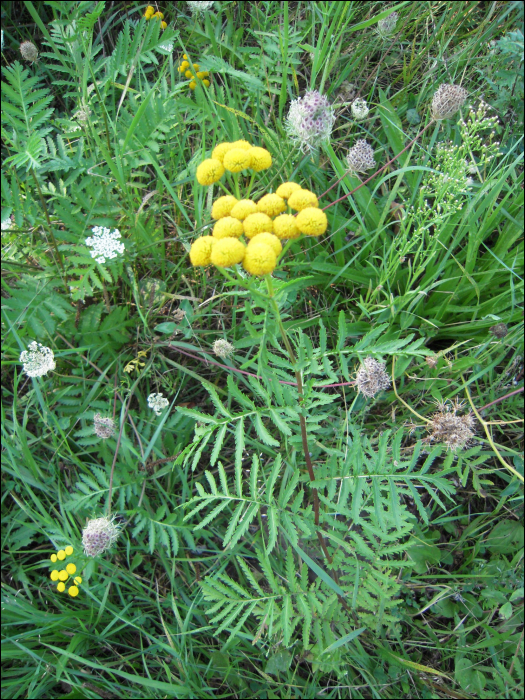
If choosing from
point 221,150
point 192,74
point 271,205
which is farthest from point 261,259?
point 192,74

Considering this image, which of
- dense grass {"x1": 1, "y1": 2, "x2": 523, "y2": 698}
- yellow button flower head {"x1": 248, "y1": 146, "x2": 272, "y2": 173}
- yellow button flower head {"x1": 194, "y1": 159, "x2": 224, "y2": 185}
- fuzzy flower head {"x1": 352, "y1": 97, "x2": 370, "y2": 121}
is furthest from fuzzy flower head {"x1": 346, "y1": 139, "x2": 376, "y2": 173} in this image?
yellow button flower head {"x1": 194, "y1": 159, "x2": 224, "y2": 185}

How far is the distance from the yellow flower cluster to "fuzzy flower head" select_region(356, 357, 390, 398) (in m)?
0.88

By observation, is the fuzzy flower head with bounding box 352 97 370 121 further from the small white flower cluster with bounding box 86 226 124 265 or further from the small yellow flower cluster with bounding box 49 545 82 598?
the small yellow flower cluster with bounding box 49 545 82 598

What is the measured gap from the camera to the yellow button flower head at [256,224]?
1463mm

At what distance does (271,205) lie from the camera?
60.5 inches

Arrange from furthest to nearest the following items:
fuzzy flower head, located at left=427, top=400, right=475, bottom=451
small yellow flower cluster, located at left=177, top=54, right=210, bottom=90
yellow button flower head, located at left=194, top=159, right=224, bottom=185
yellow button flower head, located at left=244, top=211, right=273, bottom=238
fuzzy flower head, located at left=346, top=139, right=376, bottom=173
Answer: small yellow flower cluster, located at left=177, top=54, right=210, bottom=90
fuzzy flower head, located at left=346, top=139, right=376, bottom=173
fuzzy flower head, located at left=427, top=400, right=475, bottom=451
yellow button flower head, located at left=194, top=159, right=224, bottom=185
yellow button flower head, located at left=244, top=211, right=273, bottom=238

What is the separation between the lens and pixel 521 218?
8.20 feet

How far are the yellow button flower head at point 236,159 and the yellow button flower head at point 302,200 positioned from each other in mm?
231

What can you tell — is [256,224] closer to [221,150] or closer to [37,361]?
[221,150]

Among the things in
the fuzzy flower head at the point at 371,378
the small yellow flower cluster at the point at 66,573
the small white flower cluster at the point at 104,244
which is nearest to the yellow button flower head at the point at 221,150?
the small white flower cluster at the point at 104,244

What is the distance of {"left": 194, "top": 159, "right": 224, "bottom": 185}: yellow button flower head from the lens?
1.70 metres

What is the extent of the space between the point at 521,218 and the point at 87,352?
251 centimetres

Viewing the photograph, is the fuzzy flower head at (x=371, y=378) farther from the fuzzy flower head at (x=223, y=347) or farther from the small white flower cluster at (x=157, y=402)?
the small white flower cluster at (x=157, y=402)

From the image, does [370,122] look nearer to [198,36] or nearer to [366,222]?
[366,222]
